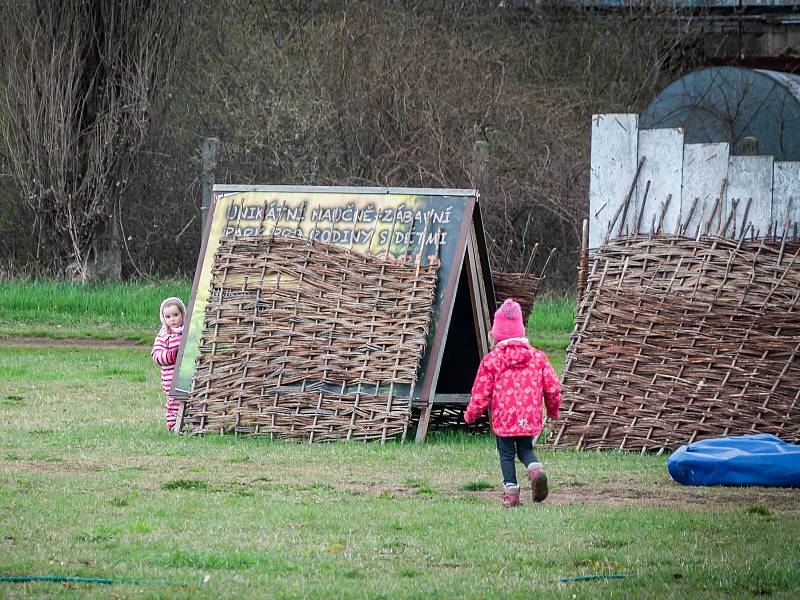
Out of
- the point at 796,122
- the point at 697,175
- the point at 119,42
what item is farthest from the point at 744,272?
the point at 119,42

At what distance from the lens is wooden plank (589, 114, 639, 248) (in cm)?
1138

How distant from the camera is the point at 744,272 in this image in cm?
1041

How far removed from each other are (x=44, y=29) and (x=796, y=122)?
1255cm

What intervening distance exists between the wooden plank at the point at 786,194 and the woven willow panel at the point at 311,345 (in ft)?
9.88

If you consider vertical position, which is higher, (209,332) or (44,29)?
(44,29)

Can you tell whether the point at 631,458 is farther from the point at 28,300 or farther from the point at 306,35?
the point at 306,35

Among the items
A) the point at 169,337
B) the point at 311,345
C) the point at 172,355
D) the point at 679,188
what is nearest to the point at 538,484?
the point at 311,345

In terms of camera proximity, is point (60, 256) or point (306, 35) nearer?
point (60, 256)

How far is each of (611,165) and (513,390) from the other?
3833 mm

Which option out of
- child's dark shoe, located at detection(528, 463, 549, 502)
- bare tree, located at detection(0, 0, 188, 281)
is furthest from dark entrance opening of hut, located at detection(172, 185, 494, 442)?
bare tree, located at detection(0, 0, 188, 281)

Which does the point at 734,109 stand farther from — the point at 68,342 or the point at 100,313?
the point at 68,342

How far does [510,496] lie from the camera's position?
311 inches

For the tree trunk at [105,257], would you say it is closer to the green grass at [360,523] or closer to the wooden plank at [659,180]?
the green grass at [360,523]

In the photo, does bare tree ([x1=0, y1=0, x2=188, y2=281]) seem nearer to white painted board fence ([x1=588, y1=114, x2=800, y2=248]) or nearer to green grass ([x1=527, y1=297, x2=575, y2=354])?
green grass ([x1=527, y1=297, x2=575, y2=354])
